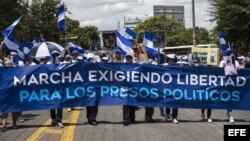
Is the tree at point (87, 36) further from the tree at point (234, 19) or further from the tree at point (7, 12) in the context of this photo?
the tree at point (234, 19)

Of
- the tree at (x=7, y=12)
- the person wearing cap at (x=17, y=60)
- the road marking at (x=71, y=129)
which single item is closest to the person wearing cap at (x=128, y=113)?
the road marking at (x=71, y=129)

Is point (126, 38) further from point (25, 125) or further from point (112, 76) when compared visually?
point (25, 125)

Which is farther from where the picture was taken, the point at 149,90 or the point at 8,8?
the point at 8,8

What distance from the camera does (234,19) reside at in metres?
38.7

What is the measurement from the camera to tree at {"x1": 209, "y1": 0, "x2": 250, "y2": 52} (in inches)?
1485

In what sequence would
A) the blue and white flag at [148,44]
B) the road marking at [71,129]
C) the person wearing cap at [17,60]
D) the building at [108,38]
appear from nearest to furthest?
the road marking at [71,129], the person wearing cap at [17,60], the blue and white flag at [148,44], the building at [108,38]

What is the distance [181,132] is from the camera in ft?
42.2

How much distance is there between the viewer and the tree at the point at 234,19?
124ft

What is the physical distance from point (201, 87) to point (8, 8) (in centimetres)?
3305

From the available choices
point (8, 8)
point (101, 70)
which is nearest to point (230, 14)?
point (8, 8)

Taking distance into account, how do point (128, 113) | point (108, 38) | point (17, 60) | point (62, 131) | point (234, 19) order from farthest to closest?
1. point (234, 19)
2. point (108, 38)
3. point (17, 60)
4. point (128, 113)
5. point (62, 131)

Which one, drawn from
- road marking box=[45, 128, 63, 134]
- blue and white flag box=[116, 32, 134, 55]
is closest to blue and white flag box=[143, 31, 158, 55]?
blue and white flag box=[116, 32, 134, 55]

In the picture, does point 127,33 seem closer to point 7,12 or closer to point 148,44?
point 148,44

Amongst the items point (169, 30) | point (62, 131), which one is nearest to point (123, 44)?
point (62, 131)
